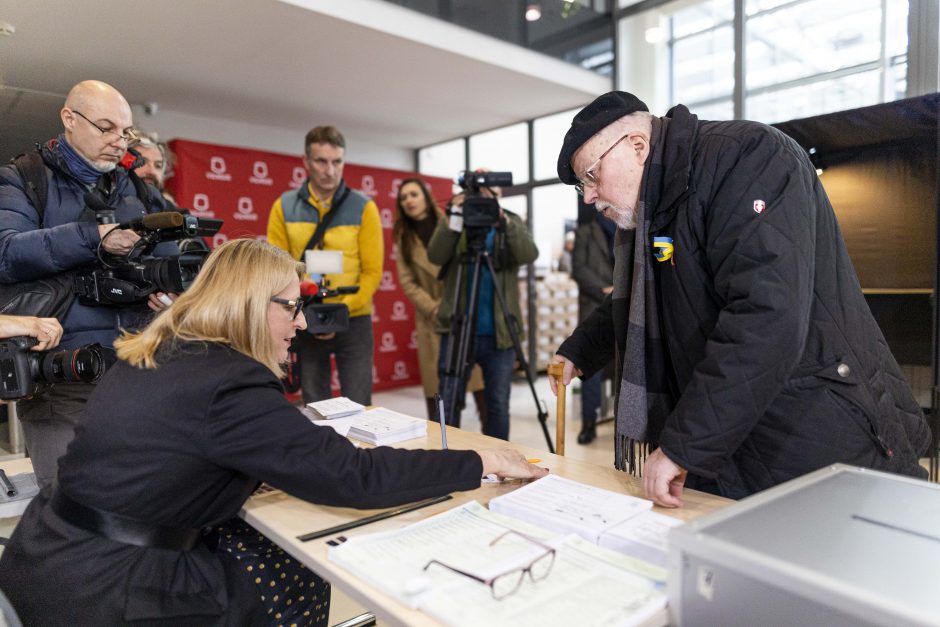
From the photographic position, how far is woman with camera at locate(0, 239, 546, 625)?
3.24 ft

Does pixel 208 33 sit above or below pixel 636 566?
above

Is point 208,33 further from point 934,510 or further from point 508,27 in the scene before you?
point 934,510

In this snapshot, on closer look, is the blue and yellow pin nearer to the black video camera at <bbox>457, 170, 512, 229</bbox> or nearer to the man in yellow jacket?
the black video camera at <bbox>457, 170, 512, 229</bbox>

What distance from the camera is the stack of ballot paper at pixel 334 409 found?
177 centimetres

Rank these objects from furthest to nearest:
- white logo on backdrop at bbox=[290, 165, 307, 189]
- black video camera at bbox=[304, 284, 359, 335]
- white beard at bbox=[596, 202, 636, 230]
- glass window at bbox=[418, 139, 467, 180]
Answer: glass window at bbox=[418, 139, 467, 180] < white logo on backdrop at bbox=[290, 165, 307, 189] < black video camera at bbox=[304, 284, 359, 335] < white beard at bbox=[596, 202, 636, 230]

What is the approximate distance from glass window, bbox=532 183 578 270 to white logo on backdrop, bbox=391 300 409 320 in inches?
52.6

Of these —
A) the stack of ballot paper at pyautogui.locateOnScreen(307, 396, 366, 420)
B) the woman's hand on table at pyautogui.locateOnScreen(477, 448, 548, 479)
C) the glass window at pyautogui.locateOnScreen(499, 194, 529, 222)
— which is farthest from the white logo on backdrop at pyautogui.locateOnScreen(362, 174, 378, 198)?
the woman's hand on table at pyautogui.locateOnScreen(477, 448, 548, 479)

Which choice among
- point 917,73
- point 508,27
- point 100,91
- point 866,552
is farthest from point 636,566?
point 508,27

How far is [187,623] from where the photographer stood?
3.34ft

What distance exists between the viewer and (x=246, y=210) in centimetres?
509

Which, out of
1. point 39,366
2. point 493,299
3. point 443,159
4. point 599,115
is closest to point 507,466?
point 599,115

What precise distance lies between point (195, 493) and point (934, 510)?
105 cm

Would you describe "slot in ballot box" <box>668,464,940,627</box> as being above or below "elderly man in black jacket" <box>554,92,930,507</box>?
below

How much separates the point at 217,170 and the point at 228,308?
421cm
